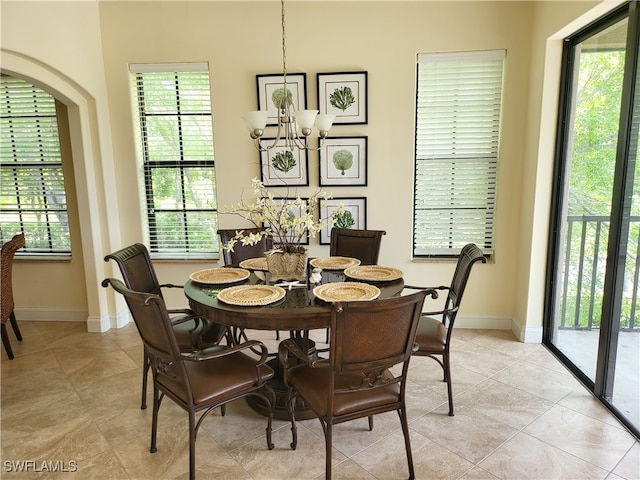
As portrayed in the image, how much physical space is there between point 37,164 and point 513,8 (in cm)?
456

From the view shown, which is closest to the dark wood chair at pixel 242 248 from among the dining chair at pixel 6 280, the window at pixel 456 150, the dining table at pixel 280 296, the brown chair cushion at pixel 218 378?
the dining table at pixel 280 296

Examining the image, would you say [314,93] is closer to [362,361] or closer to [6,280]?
[362,361]

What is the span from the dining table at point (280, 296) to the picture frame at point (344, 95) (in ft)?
4.80

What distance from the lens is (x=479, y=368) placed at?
3176mm

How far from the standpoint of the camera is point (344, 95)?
3688 mm

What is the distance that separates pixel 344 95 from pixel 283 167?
2.76 ft

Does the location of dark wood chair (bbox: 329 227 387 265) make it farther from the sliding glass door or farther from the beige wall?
the sliding glass door

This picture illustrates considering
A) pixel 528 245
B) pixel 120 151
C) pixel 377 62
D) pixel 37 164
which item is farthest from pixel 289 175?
pixel 37 164

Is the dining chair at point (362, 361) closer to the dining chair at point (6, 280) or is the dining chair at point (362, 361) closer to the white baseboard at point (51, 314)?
the dining chair at point (6, 280)

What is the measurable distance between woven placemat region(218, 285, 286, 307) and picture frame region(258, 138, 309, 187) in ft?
5.44

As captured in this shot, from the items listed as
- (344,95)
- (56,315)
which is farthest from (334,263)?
(56,315)

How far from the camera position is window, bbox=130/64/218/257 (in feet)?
12.8

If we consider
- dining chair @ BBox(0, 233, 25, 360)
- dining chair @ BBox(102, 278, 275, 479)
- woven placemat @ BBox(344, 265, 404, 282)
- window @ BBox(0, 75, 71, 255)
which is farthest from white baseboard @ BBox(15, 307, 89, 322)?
woven placemat @ BBox(344, 265, 404, 282)

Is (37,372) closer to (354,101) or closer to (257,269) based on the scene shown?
(257,269)
